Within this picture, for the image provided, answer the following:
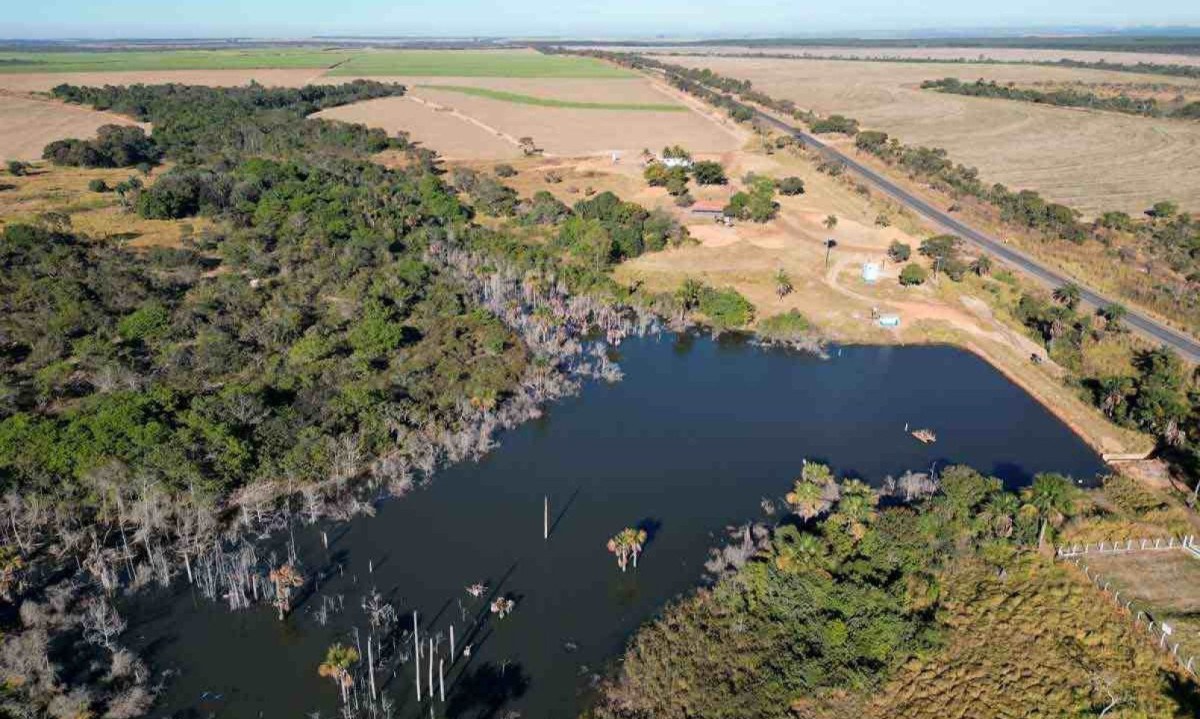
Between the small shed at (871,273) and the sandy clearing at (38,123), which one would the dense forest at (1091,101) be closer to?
the small shed at (871,273)

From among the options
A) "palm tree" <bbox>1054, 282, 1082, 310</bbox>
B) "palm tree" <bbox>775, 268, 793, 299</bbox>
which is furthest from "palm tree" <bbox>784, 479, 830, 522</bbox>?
"palm tree" <bbox>1054, 282, 1082, 310</bbox>

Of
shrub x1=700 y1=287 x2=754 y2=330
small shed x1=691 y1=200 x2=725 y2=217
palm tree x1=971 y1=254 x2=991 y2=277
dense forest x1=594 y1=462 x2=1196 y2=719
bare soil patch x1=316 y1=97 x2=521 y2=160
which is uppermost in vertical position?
bare soil patch x1=316 y1=97 x2=521 y2=160

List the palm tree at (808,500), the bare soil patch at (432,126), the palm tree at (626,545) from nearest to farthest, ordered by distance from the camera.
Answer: the palm tree at (626,545) < the palm tree at (808,500) < the bare soil patch at (432,126)

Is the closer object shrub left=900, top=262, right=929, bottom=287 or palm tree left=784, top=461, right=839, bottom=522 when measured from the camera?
palm tree left=784, top=461, right=839, bottom=522

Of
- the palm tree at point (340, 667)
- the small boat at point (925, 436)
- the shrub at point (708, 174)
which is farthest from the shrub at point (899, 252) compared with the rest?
the palm tree at point (340, 667)

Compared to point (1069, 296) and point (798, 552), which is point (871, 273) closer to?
point (1069, 296)

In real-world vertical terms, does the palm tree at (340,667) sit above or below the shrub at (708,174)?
below

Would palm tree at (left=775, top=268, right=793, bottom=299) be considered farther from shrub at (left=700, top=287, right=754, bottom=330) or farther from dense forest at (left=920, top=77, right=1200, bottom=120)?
dense forest at (left=920, top=77, right=1200, bottom=120)

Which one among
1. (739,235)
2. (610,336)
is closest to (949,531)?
(610,336)
